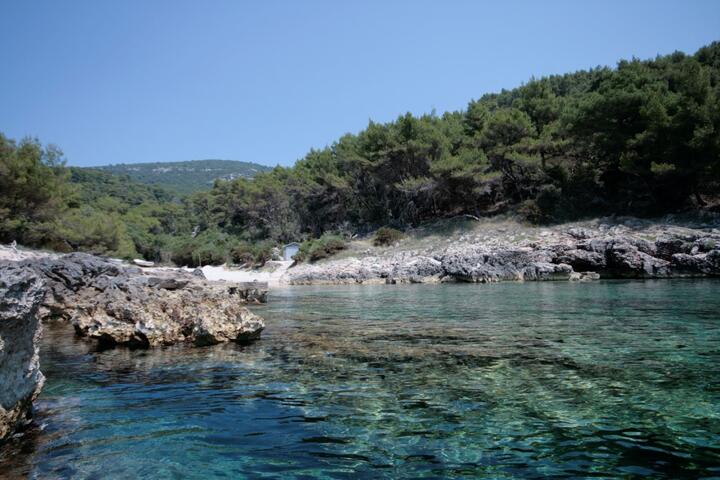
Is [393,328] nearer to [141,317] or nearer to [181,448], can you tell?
[141,317]

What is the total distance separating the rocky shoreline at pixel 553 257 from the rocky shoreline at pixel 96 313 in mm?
13918

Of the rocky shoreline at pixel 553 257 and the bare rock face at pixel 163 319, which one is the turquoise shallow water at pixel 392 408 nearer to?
the bare rock face at pixel 163 319

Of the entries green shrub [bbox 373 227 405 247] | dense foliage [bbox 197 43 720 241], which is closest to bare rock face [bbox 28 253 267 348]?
dense foliage [bbox 197 43 720 241]

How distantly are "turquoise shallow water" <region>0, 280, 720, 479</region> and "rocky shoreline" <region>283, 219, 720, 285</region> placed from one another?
16.7 meters

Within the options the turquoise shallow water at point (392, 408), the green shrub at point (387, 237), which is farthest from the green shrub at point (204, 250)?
the turquoise shallow water at point (392, 408)

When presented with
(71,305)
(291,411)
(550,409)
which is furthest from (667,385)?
(71,305)

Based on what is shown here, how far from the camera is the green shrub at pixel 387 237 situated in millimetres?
41438

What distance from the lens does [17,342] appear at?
3830mm

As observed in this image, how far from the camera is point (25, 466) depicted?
3430 mm

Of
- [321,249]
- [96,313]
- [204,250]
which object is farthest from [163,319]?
[204,250]

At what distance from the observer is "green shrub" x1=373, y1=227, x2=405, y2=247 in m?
41.4

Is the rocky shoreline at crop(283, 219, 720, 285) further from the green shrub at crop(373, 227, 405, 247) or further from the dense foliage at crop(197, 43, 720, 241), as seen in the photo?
the green shrub at crop(373, 227, 405, 247)

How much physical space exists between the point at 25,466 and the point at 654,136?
3440cm

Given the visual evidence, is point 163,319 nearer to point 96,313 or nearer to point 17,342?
point 96,313
